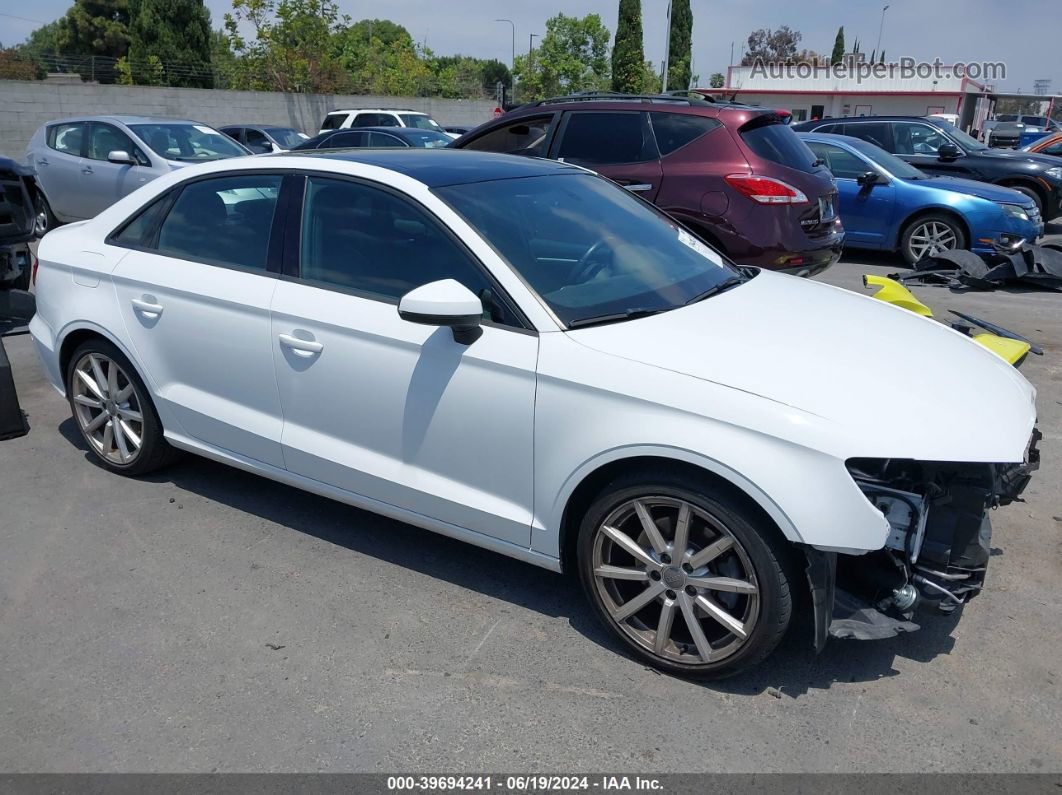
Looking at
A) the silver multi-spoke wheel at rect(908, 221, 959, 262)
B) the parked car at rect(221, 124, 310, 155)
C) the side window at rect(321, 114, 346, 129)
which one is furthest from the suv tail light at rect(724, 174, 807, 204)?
the side window at rect(321, 114, 346, 129)

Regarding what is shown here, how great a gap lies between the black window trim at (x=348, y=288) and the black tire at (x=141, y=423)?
1.15m

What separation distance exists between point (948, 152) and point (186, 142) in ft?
34.4

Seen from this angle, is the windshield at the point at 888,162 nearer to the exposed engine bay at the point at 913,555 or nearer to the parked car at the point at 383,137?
the parked car at the point at 383,137

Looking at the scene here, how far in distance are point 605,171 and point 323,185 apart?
403 centimetres

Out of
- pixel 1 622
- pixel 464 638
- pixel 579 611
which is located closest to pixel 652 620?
pixel 579 611

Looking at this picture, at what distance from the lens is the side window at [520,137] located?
7895 mm

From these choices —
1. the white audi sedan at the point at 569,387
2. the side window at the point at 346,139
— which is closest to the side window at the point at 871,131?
the side window at the point at 346,139

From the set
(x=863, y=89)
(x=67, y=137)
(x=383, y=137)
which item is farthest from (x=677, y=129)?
(x=863, y=89)

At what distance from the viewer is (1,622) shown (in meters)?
3.42

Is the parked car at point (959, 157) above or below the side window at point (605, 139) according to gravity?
below

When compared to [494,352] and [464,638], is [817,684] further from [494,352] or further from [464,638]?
[494,352]

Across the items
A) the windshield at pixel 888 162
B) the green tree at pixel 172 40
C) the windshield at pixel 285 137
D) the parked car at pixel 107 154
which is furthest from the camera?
the green tree at pixel 172 40

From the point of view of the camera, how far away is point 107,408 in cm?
461

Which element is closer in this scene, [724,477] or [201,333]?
[724,477]
